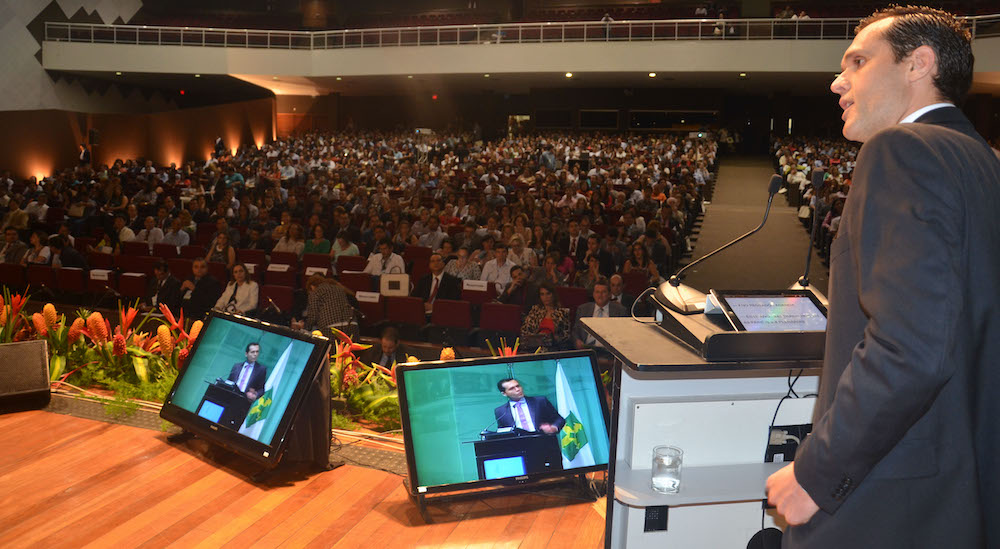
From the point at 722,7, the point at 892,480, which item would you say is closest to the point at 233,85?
the point at 722,7

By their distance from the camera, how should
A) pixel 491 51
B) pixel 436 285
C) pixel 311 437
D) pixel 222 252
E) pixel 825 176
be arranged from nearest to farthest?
pixel 311 437, pixel 436 285, pixel 222 252, pixel 825 176, pixel 491 51

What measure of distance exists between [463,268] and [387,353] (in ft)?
7.78

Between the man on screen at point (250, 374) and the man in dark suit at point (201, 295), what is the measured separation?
4.60 m

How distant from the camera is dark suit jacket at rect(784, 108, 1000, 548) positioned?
3.24 ft

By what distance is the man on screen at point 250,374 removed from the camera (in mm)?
2533

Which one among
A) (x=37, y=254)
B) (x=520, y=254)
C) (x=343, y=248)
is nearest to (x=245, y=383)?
(x=520, y=254)

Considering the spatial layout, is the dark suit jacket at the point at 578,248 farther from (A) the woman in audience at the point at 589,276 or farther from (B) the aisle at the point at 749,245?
(B) the aisle at the point at 749,245

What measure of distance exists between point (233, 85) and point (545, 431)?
846 inches

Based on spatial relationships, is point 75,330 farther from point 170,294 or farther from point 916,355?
point 170,294

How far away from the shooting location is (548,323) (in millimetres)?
5777

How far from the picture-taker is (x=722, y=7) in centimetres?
2119

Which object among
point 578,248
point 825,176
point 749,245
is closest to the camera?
point 578,248

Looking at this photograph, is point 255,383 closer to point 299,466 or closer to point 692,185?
point 299,466

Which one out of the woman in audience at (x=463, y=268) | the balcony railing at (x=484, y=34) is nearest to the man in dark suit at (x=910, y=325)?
the woman in audience at (x=463, y=268)
